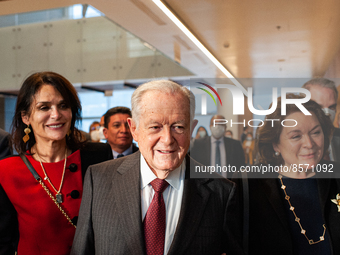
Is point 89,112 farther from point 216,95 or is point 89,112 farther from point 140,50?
point 216,95

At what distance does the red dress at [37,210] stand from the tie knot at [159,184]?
626 mm

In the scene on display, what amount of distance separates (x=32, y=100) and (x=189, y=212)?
1191mm

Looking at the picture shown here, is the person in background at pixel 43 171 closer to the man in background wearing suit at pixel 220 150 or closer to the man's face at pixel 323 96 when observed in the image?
A: the man in background wearing suit at pixel 220 150

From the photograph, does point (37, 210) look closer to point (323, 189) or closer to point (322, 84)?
point (323, 189)

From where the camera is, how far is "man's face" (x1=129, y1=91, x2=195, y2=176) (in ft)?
5.26

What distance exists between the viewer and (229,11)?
20.2ft

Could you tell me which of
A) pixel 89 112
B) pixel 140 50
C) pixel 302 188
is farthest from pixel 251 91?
pixel 89 112

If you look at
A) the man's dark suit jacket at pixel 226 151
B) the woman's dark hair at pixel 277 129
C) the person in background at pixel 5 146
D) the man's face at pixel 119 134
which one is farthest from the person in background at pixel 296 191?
the man's face at pixel 119 134

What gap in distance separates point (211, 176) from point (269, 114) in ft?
1.84

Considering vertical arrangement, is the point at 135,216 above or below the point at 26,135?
below

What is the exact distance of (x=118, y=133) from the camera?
440cm

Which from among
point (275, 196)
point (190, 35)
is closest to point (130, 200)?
point (275, 196)

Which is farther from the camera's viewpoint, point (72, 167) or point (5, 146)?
point (5, 146)

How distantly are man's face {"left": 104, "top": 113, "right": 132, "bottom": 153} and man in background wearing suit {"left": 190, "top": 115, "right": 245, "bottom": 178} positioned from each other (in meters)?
1.72
